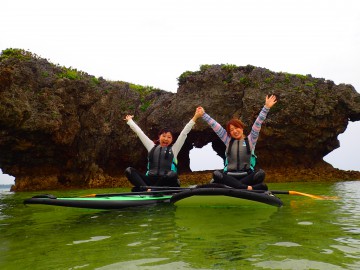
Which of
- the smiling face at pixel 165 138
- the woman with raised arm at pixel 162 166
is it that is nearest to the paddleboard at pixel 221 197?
the woman with raised arm at pixel 162 166

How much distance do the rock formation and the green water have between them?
1339 centimetres

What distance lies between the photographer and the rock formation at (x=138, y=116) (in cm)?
1817

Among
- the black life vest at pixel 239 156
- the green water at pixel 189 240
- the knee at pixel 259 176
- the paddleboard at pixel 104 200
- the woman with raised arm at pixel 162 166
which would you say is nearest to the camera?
the green water at pixel 189 240

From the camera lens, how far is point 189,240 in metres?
3.58

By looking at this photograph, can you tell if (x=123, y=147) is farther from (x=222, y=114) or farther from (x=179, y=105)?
(x=222, y=114)

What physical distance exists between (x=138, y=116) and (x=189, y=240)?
19.0 meters

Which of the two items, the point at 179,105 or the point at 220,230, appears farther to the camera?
the point at 179,105

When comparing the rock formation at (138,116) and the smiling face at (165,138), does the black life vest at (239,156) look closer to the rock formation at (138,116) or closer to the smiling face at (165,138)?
the smiling face at (165,138)

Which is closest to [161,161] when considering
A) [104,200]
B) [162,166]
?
[162,166]

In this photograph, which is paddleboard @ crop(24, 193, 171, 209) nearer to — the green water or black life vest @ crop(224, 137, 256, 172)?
the green water

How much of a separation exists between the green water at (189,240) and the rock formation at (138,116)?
13389 mm

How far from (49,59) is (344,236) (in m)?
19.7

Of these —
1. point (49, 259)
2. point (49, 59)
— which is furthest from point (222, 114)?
point (49, 259)

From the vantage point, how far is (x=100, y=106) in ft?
67.7
